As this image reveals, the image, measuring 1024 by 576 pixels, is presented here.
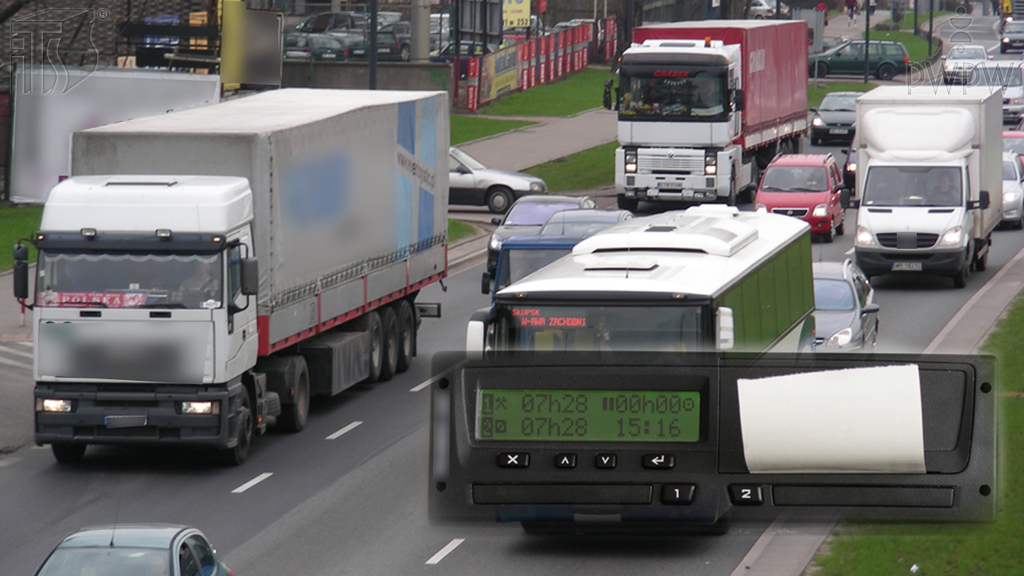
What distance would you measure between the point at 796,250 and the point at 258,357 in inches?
249

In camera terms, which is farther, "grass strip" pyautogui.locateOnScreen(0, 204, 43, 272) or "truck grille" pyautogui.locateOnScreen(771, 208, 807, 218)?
"truck grille" pyautogui.locateOnScreen(771, 208, 807, 218)

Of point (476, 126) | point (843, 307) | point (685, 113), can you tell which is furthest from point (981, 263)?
point (476, 126)

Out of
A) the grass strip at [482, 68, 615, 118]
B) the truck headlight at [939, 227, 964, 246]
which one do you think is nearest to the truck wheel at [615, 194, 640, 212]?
the truck headlight at [939, 227, 964, 246]

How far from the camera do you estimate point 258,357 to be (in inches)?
642

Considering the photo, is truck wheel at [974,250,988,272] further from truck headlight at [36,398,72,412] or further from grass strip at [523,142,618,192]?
truck headlight at [36,398,72,412]

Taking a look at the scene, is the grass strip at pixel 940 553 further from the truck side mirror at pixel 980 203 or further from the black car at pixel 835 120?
the black car at pixel 835 120

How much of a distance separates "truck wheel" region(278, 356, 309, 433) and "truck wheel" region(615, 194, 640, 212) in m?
19.7

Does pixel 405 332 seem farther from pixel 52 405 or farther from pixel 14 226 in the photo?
pixel 14 226

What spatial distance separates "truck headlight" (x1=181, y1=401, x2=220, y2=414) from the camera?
14.4 m

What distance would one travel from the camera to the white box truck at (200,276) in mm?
14219

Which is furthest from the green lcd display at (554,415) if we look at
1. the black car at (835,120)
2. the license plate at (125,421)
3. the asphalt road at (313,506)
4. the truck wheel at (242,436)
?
the black car at (835,120)

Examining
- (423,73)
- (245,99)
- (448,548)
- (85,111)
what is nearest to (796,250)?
(448,548)

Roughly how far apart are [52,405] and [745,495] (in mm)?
13721

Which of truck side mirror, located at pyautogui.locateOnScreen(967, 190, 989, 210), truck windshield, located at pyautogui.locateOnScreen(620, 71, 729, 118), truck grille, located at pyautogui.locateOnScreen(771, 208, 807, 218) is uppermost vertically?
truck windshield, located at pyautogui.locateOnScreen(620, 71, 729, 118)
